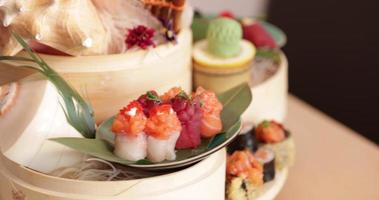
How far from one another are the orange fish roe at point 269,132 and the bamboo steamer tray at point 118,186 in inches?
11.1

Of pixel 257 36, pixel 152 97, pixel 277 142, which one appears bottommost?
pixel 277 142

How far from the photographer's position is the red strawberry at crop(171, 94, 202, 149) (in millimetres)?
829

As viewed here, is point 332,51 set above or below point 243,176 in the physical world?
below

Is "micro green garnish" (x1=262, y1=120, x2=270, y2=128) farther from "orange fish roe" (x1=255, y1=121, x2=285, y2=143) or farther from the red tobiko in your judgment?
the red tobiko

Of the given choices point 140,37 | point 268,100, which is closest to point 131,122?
point 140,37

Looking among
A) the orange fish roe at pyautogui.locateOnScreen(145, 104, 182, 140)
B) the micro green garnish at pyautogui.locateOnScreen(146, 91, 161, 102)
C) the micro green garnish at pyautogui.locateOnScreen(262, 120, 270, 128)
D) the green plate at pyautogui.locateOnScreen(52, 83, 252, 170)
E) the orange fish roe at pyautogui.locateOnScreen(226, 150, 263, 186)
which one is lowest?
the micro green garnish at pyautogui.locateOnScreen(262, 120, 270, 128)

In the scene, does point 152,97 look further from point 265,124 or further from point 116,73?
point 265,124

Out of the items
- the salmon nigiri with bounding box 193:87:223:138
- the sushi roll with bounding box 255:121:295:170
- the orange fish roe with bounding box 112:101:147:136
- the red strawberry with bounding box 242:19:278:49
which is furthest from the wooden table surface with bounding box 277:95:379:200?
the orange fish roe with bounding box 112:101:147:136

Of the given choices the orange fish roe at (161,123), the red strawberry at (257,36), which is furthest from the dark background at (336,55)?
the orange fish roe at (161,123)

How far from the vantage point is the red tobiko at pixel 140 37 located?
97 centimetres

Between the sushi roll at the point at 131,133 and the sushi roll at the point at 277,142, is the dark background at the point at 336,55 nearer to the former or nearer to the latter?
the sushi roll at the point at 277,142

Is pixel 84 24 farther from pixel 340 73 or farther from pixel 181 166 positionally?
pixel 340 73

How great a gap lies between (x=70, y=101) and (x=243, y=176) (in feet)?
0.97

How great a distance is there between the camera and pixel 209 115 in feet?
2.82
